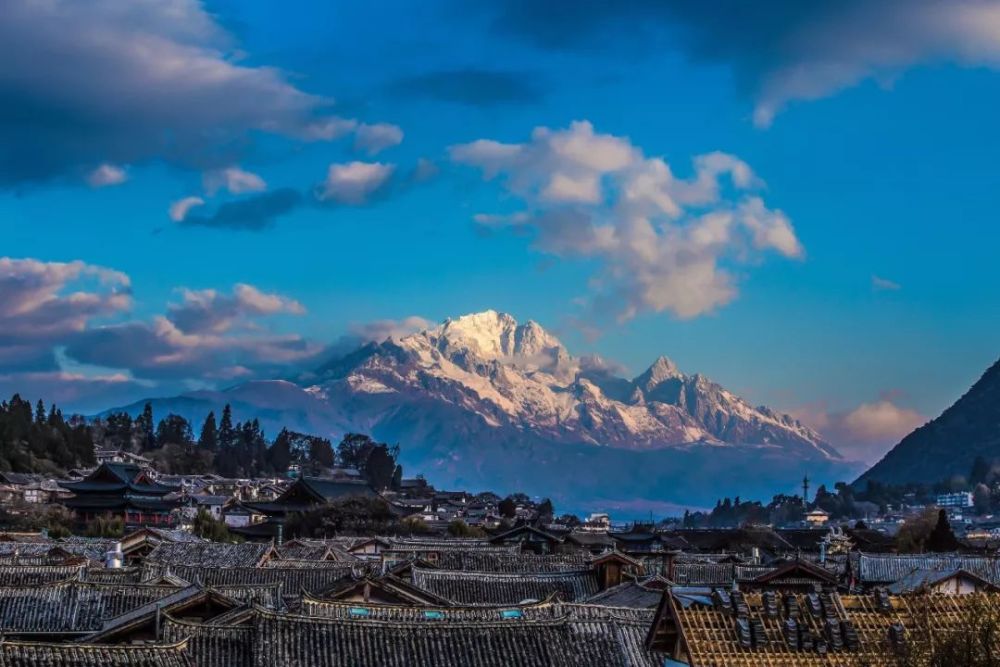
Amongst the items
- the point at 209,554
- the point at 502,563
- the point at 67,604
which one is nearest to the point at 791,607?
the point at 67,604

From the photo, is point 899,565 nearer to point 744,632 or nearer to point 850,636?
point 850,636

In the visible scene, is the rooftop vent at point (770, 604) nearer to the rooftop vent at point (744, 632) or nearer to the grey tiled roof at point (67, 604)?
the rooftop vent at point (744, 632)

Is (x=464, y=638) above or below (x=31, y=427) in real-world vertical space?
below

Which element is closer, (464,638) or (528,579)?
(464,638)

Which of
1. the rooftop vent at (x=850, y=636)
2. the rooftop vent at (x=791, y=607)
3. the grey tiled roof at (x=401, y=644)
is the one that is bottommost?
the grey tiled roof at (x=401, y=644)

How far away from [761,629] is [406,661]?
11.4 metres

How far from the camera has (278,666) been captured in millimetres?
30875

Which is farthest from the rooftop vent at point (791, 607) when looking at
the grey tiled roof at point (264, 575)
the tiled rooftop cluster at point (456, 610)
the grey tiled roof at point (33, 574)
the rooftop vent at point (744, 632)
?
the grey tiled roof at point (33, 574)

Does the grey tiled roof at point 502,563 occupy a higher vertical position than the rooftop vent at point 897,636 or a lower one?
higher

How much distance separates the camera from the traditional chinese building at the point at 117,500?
121125 millimetres

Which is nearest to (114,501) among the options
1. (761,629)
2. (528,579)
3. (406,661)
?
(528,579)

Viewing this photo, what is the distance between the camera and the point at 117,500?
400 feet

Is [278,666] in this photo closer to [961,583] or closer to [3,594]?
[3,594]

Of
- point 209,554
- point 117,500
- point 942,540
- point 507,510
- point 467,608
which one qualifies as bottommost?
point 467,608
